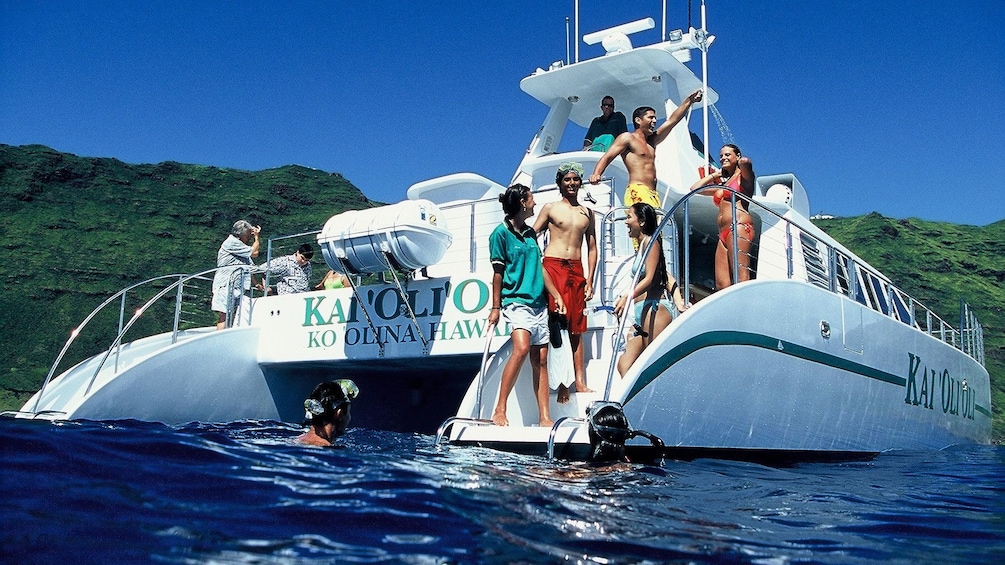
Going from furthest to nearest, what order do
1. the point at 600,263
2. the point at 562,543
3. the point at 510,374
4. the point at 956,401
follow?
the point at 956,401 < the point at 600,263 < the point at 510,374 < the point at 562,543

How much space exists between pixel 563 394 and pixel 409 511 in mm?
2848

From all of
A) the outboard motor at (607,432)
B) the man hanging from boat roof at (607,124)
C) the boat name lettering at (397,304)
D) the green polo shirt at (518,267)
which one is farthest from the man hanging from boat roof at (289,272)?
the outboard motor at (607,432)

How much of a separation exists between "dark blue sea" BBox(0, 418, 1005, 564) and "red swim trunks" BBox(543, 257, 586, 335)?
1.45 meters

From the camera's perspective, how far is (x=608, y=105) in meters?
9.13

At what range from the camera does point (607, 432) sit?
13.8 ft

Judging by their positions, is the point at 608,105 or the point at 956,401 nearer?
the point at 608,105

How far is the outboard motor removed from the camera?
4.20 metres

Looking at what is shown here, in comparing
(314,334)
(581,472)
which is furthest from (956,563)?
(314,334)

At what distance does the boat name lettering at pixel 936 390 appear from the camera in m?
8.36

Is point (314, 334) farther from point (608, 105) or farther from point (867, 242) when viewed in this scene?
point (867, 242)

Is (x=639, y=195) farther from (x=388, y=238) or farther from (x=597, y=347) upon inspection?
(x=388, y=238)

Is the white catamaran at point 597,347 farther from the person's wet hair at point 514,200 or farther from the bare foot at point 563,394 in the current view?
the person's wet hair at point 514,200

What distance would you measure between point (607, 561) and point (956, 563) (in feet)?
3.85

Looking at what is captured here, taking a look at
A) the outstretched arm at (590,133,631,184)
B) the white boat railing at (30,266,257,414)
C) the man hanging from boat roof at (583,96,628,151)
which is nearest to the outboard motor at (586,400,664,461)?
the outstretched arm at (590,133,631,184)
